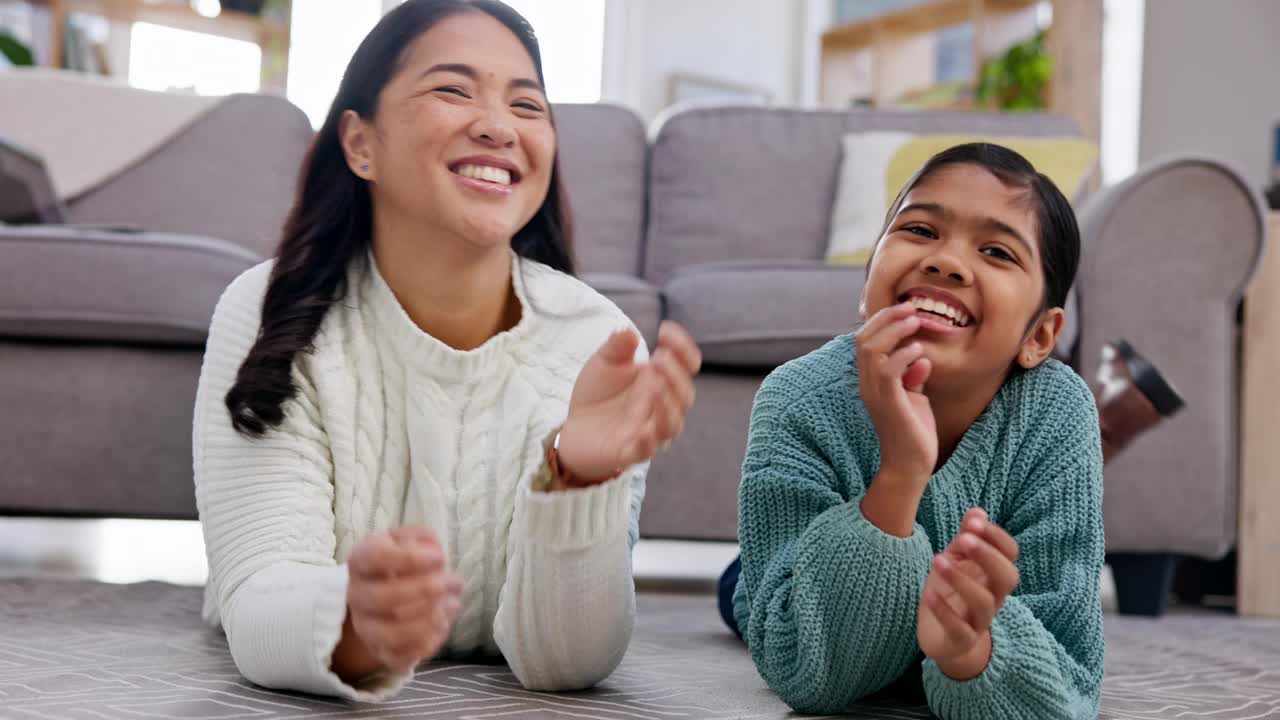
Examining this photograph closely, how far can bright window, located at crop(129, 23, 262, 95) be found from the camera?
453 cm

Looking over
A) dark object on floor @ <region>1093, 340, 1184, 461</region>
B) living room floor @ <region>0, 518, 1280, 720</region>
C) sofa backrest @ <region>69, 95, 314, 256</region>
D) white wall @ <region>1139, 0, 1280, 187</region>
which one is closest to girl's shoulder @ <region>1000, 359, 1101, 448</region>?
living room floor @ <region>0, 518, 1280, 720</region>

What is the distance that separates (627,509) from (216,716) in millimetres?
307

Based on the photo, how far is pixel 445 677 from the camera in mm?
958

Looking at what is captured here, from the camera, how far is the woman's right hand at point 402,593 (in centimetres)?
66

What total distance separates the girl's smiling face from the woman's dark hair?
38 centimetres

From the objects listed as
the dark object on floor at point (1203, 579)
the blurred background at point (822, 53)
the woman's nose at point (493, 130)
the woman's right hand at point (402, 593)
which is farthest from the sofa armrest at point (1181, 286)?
the woman's right hand at point (402, 593)

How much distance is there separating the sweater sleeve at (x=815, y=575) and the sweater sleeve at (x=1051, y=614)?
5 centimetres

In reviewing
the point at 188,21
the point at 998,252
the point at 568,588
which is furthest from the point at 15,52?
the point at 998,252

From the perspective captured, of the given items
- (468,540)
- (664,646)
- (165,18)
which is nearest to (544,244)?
(468,540)

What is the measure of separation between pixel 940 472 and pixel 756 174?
5.12 feet

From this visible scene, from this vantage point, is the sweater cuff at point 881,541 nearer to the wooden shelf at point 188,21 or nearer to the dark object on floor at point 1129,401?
the dark object on floor at point 1129,401

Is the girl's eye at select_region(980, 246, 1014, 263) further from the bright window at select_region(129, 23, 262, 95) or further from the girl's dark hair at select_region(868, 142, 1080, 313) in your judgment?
the bright window at select_region(129, 23, 262, 95)

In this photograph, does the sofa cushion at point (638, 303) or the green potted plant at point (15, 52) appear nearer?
the sofa cushion at point (638, 303)

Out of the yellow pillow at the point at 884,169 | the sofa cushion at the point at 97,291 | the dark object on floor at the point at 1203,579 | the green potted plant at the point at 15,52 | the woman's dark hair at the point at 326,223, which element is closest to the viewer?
the woman's dark hair at the point at 326,223
